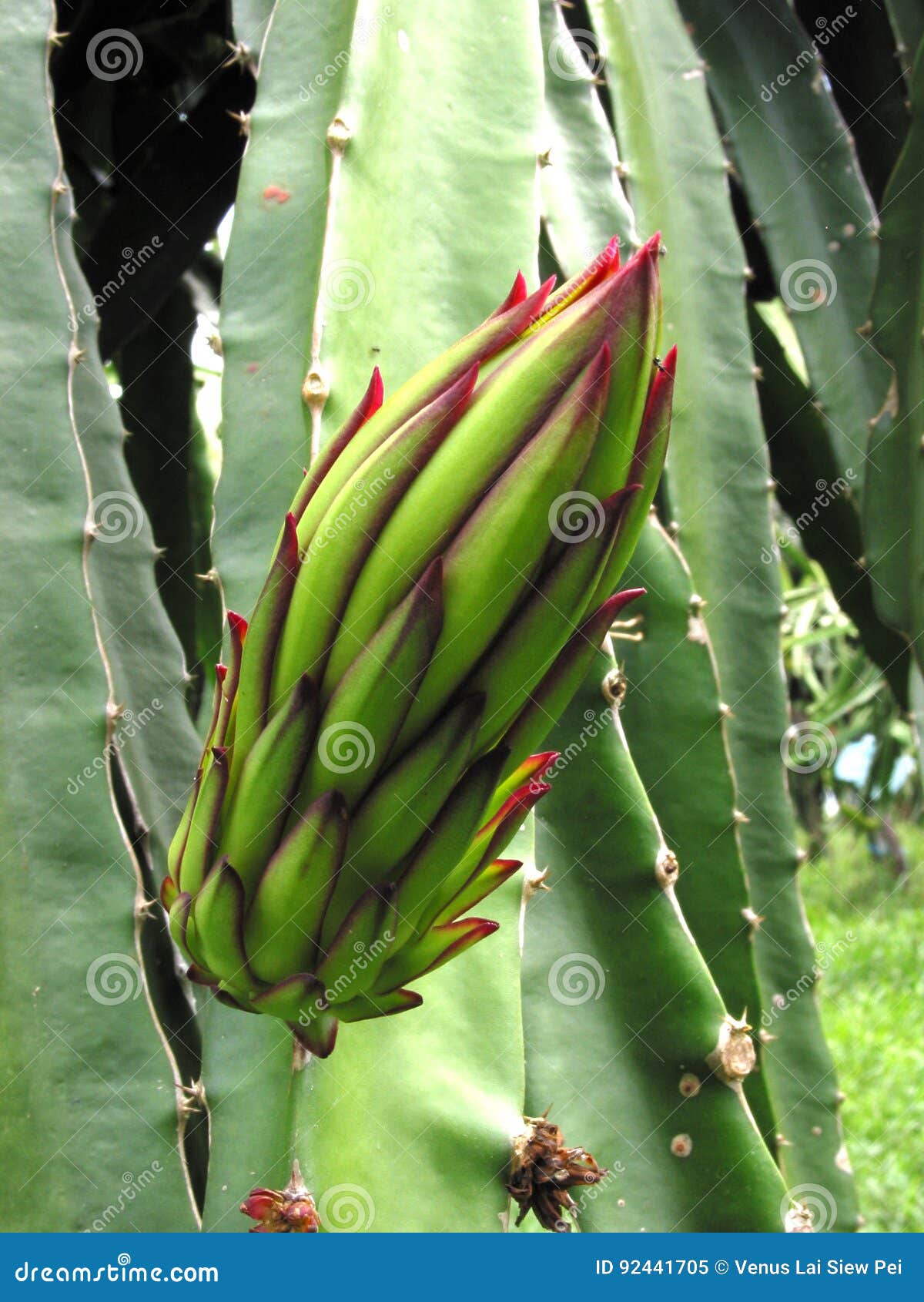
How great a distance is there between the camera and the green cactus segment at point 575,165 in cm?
Answer: 103

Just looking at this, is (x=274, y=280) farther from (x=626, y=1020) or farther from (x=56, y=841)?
(x=626, y=1020)

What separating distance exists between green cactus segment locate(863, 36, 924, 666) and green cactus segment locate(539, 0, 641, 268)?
0.27m

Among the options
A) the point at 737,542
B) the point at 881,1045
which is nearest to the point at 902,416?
the point at 737,542

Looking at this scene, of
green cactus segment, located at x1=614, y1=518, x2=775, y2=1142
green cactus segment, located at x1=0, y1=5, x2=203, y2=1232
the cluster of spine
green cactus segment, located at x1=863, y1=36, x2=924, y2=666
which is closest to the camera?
the cluster of spine

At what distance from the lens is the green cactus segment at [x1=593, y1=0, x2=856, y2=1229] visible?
110cm

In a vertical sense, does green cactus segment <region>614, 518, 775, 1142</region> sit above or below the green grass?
above

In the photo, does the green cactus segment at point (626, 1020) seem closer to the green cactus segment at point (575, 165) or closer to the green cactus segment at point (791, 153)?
the green cactus segment at point (575, 165)

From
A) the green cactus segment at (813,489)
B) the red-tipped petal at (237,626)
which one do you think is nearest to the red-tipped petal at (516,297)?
the red-tipped petal at (237,626)

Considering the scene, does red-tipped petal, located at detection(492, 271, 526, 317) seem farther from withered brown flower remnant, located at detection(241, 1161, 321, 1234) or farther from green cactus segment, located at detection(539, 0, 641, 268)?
green cactus segment, located at detection(539, 0, 641, 268)

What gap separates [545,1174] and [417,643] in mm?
295

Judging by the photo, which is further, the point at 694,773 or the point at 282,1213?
the point at 694,773

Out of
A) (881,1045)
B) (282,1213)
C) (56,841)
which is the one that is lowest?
(881,1045)

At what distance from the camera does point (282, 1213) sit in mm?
557

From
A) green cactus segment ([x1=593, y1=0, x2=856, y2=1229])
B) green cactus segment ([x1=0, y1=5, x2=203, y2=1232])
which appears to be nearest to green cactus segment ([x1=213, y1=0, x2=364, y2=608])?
green cactus segment ([x1=0, y1=5, x2=203, y2=1232])
